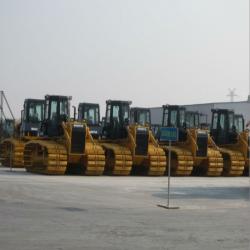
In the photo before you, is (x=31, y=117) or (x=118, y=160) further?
(x=31, y=117)

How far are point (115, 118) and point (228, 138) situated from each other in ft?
24.3

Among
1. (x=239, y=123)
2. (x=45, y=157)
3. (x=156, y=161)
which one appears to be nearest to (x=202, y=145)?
(x=156, y=161)

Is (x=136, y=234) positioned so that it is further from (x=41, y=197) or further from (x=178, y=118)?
(x=178, y=118)

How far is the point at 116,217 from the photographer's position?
14.5 meters

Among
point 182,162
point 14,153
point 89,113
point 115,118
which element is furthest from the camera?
point 89,113

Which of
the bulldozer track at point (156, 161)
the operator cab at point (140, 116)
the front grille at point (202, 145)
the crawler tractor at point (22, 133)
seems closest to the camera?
the bulldozer track at point (156, 161)

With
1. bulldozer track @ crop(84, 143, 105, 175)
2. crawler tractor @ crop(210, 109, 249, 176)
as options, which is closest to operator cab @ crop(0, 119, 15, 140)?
bulldozer track @ crop(84, 143, 105, 175)

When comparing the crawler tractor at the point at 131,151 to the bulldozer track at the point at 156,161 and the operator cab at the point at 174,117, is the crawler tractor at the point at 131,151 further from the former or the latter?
the operator cab at the point at 174,117

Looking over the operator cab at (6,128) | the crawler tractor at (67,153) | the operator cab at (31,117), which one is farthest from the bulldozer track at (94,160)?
the operator cab at (6,128)

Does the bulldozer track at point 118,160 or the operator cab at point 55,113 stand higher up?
the operator cab at point 55,113

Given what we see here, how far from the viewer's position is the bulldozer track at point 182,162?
3231 cm

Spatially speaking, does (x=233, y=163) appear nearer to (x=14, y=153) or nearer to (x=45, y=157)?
(x=45, y=157)

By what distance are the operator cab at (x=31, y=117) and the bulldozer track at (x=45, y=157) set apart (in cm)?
333

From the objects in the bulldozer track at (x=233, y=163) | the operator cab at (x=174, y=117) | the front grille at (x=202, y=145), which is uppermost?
the operator cab at (x=174, y=117)
